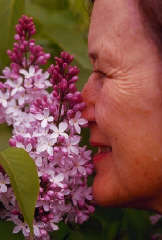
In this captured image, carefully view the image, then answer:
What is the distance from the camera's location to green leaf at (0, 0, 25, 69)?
4.93 ft

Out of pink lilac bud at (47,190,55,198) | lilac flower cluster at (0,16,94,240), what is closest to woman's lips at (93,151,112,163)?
lilac flower cluster at (0,16,94,240)

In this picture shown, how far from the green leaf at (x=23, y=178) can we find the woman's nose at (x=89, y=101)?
0.24m

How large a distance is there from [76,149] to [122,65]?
23 cm

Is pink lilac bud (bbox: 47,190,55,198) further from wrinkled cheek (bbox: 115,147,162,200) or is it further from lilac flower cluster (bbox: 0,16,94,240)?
wrinkled cheek (bbox: 115,147,162,200)

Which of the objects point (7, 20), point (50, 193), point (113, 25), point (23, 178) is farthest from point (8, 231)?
point (7, 20)

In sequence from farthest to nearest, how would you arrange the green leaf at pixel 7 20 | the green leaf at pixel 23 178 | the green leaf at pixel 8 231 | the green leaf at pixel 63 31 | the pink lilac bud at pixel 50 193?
the green leaf at pixel 63 31, the green leaf at pixel 7 20, the green leaf at pixel 8 231, the pink lilac bud at pixel 50 193, the green leaf at pixel 23 178

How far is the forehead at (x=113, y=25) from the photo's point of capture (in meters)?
1.07

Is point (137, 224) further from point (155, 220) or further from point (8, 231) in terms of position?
point (8, 231)

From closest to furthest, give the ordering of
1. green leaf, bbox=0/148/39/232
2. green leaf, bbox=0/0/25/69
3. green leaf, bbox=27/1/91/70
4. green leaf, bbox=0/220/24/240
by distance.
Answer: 1. green leaf, bbox=0/148/39/232
2. green leaf, bbox=0/220/24/240
3. green leaf, bbox=0/0/25/69
4. green leaf, bbox=27/1/91/70

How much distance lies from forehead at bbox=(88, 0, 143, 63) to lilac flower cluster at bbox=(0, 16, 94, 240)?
122mm

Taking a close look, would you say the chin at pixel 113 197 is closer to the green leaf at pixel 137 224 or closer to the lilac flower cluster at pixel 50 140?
the lilac flower cluster at pixel 50 140

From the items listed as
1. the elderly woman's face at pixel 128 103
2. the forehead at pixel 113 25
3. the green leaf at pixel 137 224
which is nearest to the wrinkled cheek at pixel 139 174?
the elderly woman's face at pixel 128 103

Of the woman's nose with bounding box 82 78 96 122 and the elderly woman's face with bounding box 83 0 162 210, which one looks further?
the woman's nose with bounding box 82 78 96 122

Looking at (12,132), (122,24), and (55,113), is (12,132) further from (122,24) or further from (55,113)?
(122,24)
